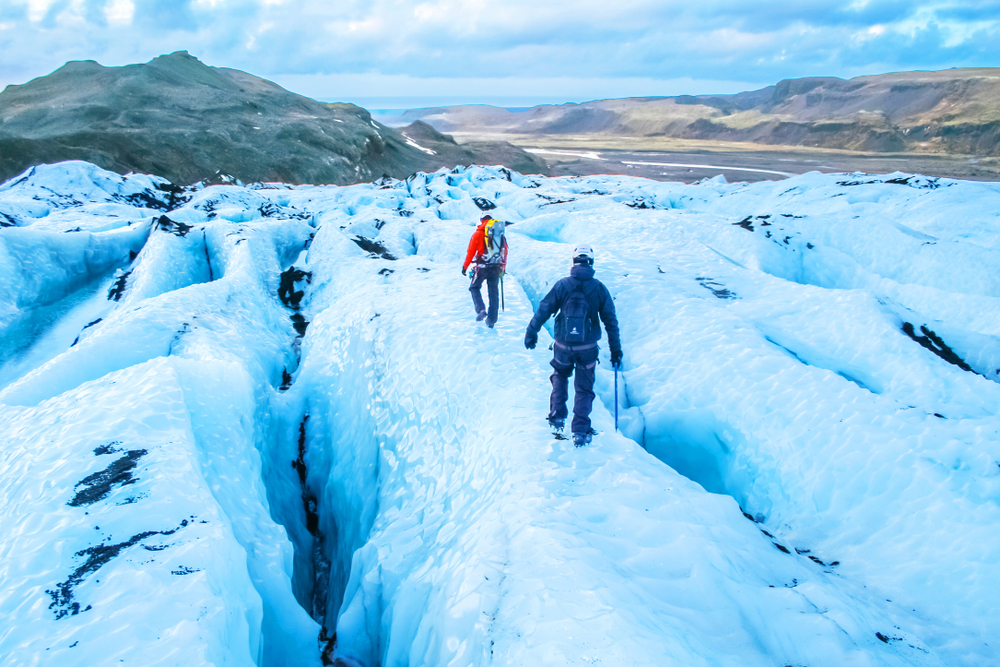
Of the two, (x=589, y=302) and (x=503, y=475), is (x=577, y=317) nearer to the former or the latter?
(x=589, y=302)

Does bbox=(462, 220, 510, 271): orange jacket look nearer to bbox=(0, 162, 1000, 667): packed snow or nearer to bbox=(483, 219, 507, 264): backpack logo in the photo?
bbox=(483, 219, 507, 264): backpack logo

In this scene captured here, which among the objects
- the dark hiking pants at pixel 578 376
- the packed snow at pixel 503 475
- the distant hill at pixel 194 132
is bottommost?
the packed snow at pixel 503 475

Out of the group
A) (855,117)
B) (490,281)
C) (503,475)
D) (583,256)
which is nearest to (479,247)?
A: (490,281)

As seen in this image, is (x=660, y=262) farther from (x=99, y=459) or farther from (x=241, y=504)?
(x=99, y=459)

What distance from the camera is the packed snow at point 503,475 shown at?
132 inches

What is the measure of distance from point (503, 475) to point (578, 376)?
126cm

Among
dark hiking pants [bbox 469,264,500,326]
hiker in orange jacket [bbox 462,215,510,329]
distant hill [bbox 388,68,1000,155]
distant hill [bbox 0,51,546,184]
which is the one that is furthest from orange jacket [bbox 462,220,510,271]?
distant hill [bbox 388,68,1000,155]

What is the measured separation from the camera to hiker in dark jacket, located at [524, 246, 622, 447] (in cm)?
458

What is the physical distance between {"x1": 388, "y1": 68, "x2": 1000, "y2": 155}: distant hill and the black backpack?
106m

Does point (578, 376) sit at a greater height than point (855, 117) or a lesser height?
lesser

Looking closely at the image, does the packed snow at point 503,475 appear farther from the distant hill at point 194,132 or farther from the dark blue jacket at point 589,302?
the distant hill at point 194,132

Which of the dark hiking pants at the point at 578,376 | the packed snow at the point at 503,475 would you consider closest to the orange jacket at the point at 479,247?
A: the packed snow at the point at 503,475

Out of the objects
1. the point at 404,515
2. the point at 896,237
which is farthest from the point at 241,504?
the point at 896,237

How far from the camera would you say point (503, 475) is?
471 cm
